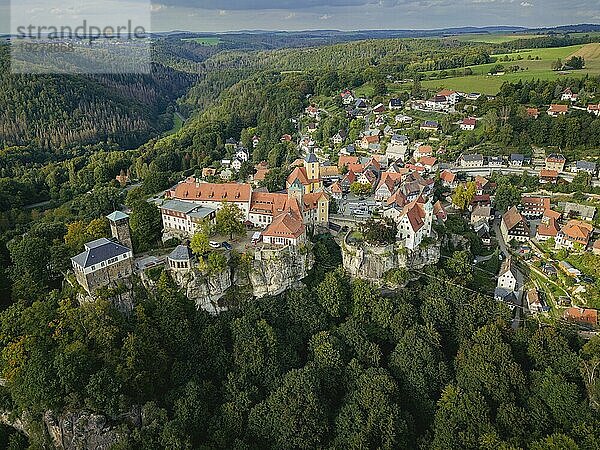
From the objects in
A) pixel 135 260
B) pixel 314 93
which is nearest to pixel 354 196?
pixel 135 260

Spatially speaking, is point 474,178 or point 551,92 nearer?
point 474,178

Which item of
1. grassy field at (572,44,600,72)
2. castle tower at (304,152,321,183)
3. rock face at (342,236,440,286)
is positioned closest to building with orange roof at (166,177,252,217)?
castle tower at (304,152,321,183)

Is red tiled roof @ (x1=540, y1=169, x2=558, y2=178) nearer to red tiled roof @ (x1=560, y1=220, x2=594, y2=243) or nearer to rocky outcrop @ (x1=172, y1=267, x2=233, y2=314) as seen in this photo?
red tiled roof @ (x1=560, y1=220, x2=594, y2=243)

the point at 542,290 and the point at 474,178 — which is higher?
the point at 474,178

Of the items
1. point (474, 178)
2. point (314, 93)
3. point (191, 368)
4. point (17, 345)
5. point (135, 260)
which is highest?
point (314, 93)

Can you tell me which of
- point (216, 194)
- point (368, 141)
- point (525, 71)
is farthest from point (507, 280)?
point (525, 71)

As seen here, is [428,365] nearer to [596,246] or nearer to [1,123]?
[596,246]
